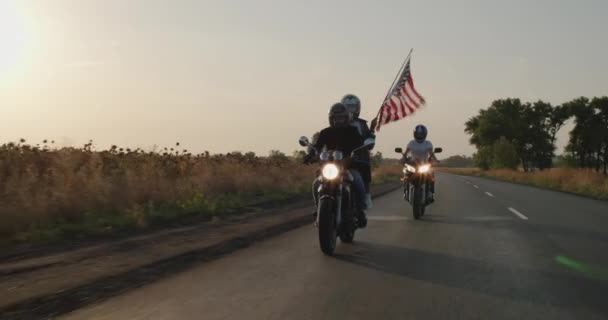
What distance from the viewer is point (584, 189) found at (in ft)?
90.8

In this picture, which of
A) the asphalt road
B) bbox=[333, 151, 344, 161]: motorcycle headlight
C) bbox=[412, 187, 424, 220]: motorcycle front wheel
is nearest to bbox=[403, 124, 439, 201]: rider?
bbox=[412, 187, 424, 220]: motorcycle front wheel

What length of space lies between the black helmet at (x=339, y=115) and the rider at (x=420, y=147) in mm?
5167

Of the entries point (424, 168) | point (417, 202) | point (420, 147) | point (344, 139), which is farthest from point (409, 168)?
point (344, 139)

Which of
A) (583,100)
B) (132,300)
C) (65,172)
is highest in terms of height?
(583,100)

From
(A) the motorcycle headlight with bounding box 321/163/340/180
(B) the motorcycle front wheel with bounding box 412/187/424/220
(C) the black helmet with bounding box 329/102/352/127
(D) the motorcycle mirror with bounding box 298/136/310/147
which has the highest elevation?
(C) the black helmet with bounding box 329/102/352/127

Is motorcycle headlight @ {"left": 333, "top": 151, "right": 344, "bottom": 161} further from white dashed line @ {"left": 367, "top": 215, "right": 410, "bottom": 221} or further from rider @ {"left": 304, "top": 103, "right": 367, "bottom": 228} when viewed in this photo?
white dashed line @ {"left": 367, "top": 215, "right": 410, "bottom": 221}

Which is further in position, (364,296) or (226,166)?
(226,166)

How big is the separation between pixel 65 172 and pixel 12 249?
4.18 meters

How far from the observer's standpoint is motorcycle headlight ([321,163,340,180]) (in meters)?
7.14

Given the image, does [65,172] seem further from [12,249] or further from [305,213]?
[305,213]

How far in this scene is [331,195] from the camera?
715 cm

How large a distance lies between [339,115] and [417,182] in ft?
16.0

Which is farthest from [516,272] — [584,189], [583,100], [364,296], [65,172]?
[583,100]

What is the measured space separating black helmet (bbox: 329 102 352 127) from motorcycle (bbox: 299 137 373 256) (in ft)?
1.55
